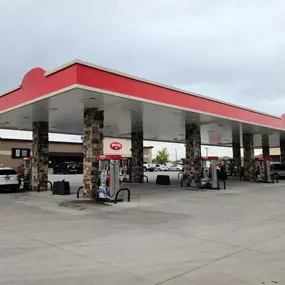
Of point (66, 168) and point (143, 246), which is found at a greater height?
point (66, 168)

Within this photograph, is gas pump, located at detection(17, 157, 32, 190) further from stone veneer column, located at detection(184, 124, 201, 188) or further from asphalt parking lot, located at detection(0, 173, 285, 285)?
stone veneer column, located at detection(184, 124, 201, 188)

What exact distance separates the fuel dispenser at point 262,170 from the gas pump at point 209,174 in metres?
7.35

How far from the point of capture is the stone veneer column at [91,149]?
14.4m

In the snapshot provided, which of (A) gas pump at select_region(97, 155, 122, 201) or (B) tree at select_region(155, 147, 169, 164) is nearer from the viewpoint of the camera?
(A) gas pump at select_region(97, 155, 122, 201)

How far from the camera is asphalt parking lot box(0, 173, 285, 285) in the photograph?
4.71 meters

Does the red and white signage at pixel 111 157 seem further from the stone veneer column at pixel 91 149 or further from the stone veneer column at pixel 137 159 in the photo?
the stone veneer column at pixel 137 159

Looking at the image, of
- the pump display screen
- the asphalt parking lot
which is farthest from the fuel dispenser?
the pump display screen

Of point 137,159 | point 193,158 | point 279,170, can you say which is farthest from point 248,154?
point 137,159

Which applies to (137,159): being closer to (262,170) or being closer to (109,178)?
(262,170)

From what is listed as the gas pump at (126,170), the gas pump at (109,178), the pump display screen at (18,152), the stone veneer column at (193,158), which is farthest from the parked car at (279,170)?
the pump display screen at (18,152)

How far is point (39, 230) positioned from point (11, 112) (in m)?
9.85

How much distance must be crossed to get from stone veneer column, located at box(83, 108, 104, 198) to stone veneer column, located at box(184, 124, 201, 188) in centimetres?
769

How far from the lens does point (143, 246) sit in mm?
6387

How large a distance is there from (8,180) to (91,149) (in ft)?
23.7
